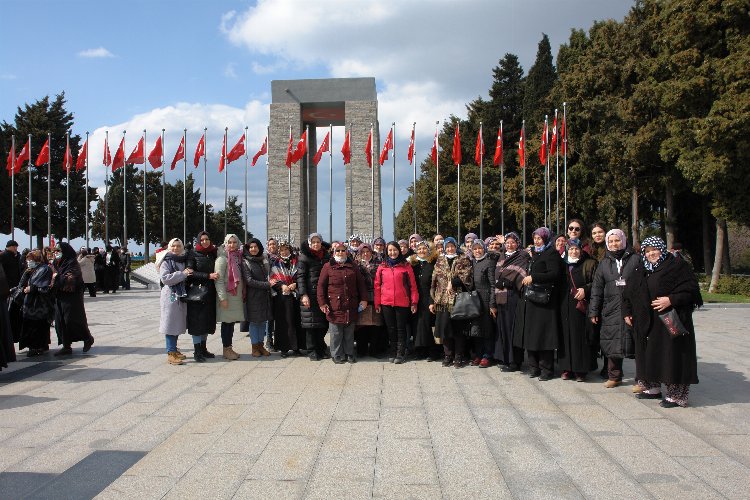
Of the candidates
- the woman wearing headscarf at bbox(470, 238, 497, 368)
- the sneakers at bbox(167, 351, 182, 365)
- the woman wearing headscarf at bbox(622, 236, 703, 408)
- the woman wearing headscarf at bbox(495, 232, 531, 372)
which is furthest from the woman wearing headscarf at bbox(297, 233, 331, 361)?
the woman wearing headscarf at bbox(622, 236, 703, 408)

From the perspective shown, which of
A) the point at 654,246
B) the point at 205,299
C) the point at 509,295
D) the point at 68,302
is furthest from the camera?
the point at 68,302

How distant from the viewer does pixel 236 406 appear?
6.11 metres

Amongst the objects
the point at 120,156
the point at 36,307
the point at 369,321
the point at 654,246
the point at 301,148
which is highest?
the point at 301,148

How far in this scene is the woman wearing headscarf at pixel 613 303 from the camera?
6693 millimetres

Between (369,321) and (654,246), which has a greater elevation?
(654,246)

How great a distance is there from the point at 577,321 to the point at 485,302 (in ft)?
4.17

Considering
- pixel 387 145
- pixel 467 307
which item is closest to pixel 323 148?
pixel 387 145

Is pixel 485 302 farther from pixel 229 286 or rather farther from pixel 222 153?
pixel 222 153

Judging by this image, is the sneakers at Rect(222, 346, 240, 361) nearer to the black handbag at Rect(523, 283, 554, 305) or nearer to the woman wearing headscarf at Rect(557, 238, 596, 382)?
the black handbag at Rect(523, 283, 554, 305)

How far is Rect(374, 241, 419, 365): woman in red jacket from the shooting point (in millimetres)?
8500

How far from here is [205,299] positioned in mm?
8562

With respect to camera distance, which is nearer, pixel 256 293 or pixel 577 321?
pixel 577 321

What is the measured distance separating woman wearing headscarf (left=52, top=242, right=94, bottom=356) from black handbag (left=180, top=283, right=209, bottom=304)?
6.32 ft

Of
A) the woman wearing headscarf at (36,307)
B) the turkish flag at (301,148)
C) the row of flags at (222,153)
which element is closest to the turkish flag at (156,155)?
the row of flags at (222,153)
